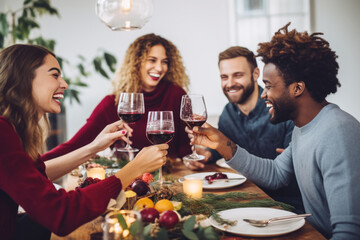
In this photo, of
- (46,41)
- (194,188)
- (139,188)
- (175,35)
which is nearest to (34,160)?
(139,188)

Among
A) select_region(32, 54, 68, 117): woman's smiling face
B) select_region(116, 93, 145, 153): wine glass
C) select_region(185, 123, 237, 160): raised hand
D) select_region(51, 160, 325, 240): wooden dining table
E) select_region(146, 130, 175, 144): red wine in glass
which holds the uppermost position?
select_region(32, 54, 68, 117): woman's smiling face

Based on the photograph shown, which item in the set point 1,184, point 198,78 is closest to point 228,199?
point 1,184

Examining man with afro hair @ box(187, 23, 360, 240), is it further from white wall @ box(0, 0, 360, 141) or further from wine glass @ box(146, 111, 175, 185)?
white wall @ box(0, 0, 360, 141)

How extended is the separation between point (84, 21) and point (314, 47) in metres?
3.81

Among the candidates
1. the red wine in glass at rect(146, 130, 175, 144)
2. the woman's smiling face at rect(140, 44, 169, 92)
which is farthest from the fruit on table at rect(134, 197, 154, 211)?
the woman's smiling face at rect(140, 44, 169, 92)

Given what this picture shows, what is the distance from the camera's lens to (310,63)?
1329 millimetres

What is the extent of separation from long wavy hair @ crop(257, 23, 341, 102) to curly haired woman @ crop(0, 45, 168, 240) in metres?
0.60

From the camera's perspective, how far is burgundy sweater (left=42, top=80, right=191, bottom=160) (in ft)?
7.63

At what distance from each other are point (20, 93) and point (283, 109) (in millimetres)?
983

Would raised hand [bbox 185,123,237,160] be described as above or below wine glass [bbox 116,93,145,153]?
below

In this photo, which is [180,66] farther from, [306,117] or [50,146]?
[50,146]

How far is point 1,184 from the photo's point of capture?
0.99 meters

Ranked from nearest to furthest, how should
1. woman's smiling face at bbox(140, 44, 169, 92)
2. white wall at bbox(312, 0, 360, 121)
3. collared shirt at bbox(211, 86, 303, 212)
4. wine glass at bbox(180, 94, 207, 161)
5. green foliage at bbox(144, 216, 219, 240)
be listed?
green foliage at bbox(144, 216, 219, 240)
wine glass at bbox(180, 94, 207, 161)
collared shirt at bbox(211, 86, 303, 212)
woman's smiling face at bbox(140, 44, 169, 92)
white wall at bbox(312, 0, 360, 121)

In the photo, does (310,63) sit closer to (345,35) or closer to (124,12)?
(124,12)
